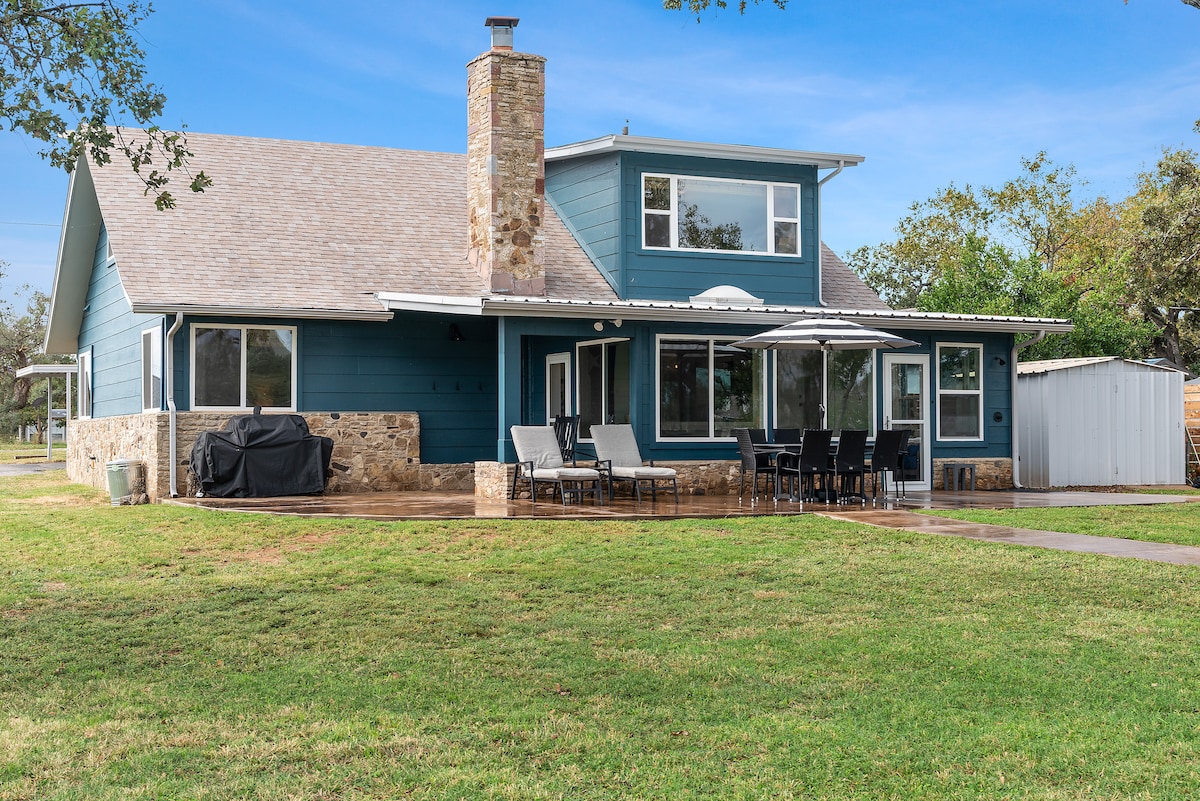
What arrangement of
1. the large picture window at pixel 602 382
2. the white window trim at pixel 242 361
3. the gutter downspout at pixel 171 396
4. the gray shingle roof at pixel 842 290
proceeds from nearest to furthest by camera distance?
the gutter downspout at pixel 171 396 < the white window trim at pixel 242 361 < the large picture window at pixel 602 382 < the gray shingle roof at pixel 842 290

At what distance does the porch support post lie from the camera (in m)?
13.9

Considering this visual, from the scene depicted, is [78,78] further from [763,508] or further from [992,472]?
[992,472]

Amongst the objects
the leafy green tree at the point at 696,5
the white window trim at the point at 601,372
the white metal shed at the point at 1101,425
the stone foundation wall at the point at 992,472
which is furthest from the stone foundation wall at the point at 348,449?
the white metal shed at the point at 1101,425

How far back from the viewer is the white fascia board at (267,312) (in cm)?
1423

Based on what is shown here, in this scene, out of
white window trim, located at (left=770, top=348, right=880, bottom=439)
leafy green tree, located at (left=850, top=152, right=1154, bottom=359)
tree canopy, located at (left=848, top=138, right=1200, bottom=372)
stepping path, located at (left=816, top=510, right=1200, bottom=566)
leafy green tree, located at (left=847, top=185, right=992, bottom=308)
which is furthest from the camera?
leafy green tree, located at (left=847, top=185, right=992, bottom=308)

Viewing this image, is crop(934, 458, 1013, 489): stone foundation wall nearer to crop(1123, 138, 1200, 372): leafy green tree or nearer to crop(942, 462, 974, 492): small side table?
crop(942, 462, 974, 492): small side table

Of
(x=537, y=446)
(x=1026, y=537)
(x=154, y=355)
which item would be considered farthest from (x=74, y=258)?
(x=1026, y=537)

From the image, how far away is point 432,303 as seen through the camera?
47.7 feet

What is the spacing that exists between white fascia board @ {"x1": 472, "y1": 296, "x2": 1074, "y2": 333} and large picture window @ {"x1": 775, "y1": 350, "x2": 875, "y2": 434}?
0.57 metres

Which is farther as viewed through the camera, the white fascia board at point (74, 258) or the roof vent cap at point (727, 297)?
the white fascia board at point (74, 258)

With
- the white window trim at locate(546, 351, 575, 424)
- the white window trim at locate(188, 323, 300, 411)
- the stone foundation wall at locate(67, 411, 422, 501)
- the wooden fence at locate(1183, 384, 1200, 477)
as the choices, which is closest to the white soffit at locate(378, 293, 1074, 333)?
the white window trim at locate(188, 323, 300, 411)

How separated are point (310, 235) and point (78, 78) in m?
10.1

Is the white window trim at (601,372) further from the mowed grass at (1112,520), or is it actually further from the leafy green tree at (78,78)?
the leafy green tree at (78,78)

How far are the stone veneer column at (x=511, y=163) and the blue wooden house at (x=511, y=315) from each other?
32mm
